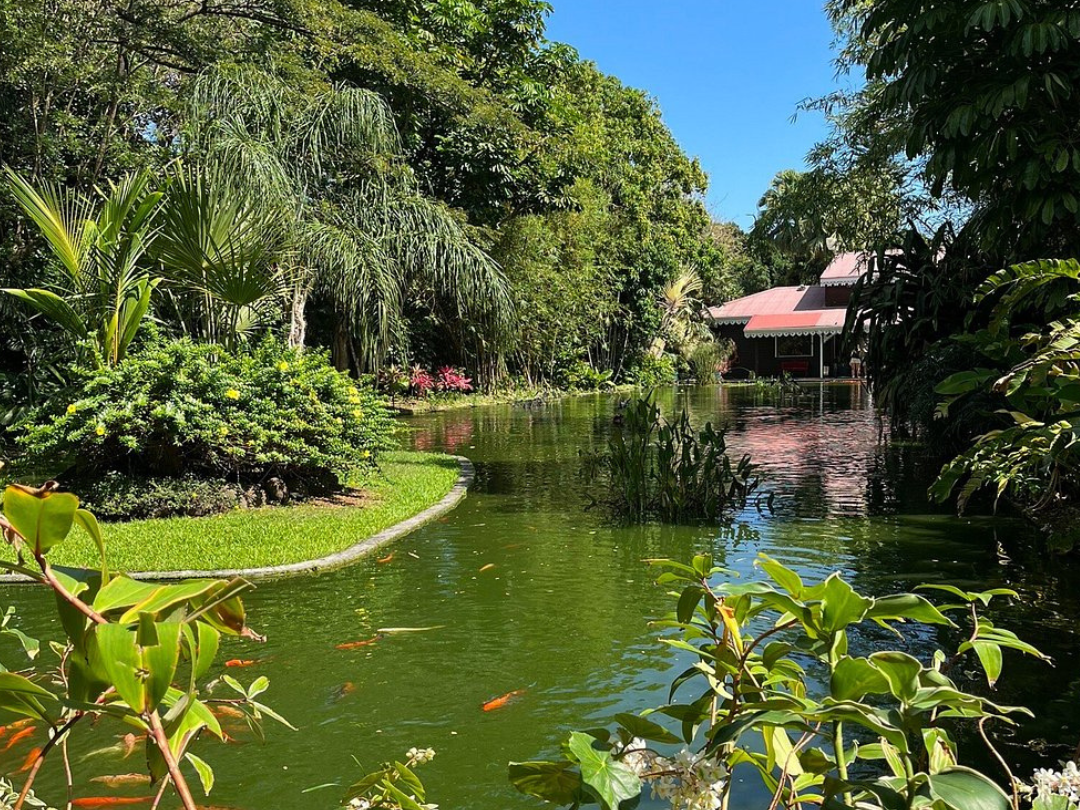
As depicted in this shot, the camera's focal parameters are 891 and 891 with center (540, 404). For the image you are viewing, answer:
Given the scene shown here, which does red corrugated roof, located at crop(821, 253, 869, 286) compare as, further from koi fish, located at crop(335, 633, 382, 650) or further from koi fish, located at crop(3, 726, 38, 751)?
koi fish, located at crop(3, 726, 38, 751)

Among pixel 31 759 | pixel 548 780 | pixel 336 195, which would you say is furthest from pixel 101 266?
pixel 548 780

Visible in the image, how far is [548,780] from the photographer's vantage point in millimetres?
1360

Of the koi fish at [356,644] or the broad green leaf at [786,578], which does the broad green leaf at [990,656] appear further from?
the koi fish at [356,644]

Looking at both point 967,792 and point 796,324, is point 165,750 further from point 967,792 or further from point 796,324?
point 796,324

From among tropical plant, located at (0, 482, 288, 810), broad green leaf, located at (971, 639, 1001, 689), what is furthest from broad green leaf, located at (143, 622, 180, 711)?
broad green leaf, located at (971, 639, 1001, 689)

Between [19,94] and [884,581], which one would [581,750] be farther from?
[19,94]

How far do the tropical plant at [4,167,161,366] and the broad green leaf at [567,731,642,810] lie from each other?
775cm

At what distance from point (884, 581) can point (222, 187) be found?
6.90 m

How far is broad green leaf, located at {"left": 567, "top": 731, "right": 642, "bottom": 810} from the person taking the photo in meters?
1.16

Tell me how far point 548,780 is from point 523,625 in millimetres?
3850

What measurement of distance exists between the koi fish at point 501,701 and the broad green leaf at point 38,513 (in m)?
3.21

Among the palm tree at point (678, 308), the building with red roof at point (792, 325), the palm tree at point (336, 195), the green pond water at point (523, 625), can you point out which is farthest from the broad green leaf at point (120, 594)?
the building with red roof at point (792, 325)

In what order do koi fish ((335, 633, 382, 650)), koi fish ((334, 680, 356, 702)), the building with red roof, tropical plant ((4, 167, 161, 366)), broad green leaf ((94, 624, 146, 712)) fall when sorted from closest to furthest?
broad green leaf ((94, 624, 146, 712)) → koi fish ((334, 680, 356, 702)) → koi fish ((335, 633, 382, 650)) → tropical plant ((4, 167, 161, 366)) → the building with red roof

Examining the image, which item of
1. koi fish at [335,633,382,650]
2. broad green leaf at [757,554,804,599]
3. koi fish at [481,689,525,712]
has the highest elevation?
broad green leaf at [757,554,804,599]
